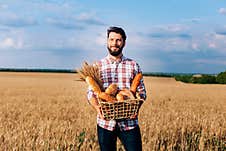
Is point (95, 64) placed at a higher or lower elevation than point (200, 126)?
higher

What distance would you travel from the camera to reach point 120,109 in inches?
160

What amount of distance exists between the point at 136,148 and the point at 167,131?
3486 millimetres

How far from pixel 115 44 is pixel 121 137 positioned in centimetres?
101

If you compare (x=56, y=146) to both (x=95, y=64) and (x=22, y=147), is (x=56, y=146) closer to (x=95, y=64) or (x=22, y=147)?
(x=22, y=147)

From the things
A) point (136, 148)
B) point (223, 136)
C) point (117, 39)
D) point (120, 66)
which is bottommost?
point (223, 136)

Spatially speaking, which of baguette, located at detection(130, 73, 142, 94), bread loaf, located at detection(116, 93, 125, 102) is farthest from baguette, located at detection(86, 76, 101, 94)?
baguette, located at detection(130, 73, 142, 94)

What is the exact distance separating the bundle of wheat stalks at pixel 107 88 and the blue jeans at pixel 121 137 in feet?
1.27

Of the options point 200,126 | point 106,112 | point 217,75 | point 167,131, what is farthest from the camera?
point 217,75

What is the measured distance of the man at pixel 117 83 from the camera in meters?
4.30

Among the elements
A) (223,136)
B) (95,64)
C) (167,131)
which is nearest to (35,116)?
(167,131)

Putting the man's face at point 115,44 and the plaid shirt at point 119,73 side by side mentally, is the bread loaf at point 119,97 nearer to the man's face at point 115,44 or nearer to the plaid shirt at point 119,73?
the plaid shirt at point 119,73

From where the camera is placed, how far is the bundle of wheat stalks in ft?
13.6

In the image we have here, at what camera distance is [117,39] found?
4.31 meters

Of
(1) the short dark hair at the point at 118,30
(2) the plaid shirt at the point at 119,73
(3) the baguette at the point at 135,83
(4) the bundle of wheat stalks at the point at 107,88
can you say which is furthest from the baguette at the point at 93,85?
(1) the short dark hair at the point at 118,30
